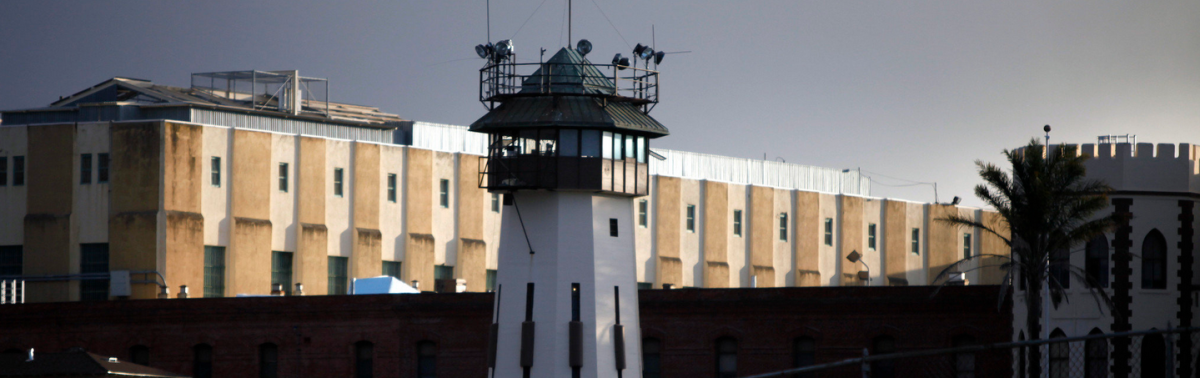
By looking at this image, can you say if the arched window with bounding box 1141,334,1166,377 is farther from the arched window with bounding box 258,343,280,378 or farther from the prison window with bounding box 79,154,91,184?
the prison window with bounding box 79,154,91,184

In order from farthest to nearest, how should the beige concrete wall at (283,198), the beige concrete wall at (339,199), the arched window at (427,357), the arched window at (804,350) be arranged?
1. the beige concrete wall at (339,199)
2. the beige concrete wall at (283,198)
3. the arched window at (427,357)
4. the arched window at (804,350)

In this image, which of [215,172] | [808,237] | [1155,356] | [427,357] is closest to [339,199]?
[215,172]

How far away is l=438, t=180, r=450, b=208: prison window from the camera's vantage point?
86688 millimetres

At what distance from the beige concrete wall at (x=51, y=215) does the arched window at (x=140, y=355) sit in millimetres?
19929

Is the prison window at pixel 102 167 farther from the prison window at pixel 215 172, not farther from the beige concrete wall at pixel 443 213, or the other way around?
the beige concrete wall at pixel 443 213

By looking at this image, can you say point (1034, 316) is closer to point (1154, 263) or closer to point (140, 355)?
point (1154, 263)

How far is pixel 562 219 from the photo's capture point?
1692 inches

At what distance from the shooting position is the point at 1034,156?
4394 cm

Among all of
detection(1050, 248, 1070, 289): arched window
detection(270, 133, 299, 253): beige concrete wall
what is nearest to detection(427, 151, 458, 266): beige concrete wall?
detection(270, 133, 299, 253): beige concrete wall

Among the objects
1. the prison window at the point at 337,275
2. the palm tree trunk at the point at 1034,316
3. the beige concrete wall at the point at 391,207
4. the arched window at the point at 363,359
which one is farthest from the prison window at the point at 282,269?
the palm tree trunk at the point at 1034,316

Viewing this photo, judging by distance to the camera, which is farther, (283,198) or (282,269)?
(283,198)

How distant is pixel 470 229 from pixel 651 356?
3570cm

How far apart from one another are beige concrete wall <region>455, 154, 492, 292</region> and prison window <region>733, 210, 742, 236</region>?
19.3 metres

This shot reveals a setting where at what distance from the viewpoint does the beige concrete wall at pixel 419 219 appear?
8438cm
